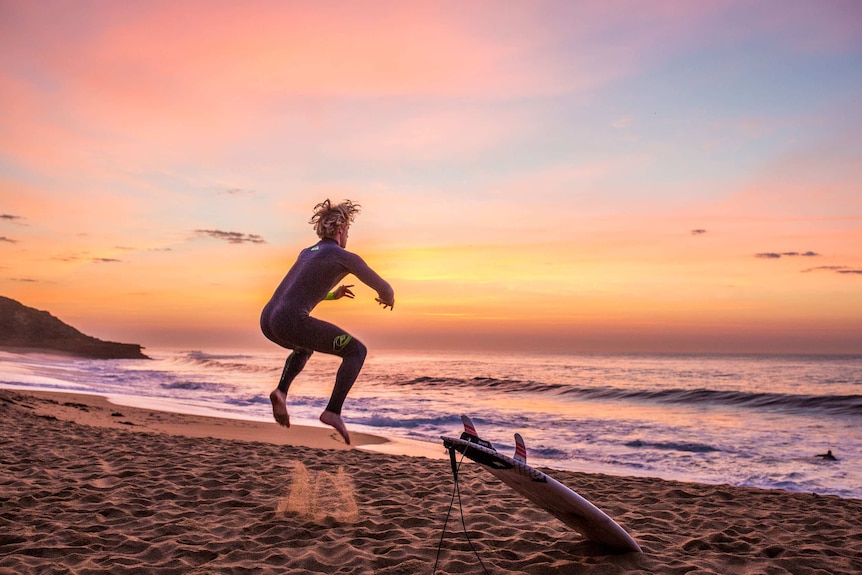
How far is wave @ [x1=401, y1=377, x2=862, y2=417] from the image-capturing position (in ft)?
70.1

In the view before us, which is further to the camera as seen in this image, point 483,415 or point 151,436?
point 483,415

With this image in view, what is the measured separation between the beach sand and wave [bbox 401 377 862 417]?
1679 centimetres

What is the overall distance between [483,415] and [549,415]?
2.14 metres

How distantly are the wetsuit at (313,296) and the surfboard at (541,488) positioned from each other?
1.16 metres

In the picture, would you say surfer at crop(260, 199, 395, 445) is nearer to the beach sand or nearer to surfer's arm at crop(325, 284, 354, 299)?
surfer's arm at crop(325, 284, 354, 299)

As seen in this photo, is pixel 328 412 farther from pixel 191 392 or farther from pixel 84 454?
pixel 191 392

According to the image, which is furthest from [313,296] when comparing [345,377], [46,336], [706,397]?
[46,336]

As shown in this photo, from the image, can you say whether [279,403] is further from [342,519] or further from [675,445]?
[675,445]

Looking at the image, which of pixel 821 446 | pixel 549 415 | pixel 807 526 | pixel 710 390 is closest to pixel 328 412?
pixel 807 526

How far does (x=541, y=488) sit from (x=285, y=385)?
2.12 m

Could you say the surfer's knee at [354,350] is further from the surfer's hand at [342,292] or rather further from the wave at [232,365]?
the wave at [232,365]

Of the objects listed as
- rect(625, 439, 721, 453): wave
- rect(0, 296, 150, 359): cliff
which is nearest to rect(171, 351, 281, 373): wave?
rect(0, 296, 150, 359): cliff

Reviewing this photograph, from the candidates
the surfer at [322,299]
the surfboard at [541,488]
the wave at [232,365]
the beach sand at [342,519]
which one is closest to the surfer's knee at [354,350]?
the surfer at [322,299]

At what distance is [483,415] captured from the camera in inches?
703
